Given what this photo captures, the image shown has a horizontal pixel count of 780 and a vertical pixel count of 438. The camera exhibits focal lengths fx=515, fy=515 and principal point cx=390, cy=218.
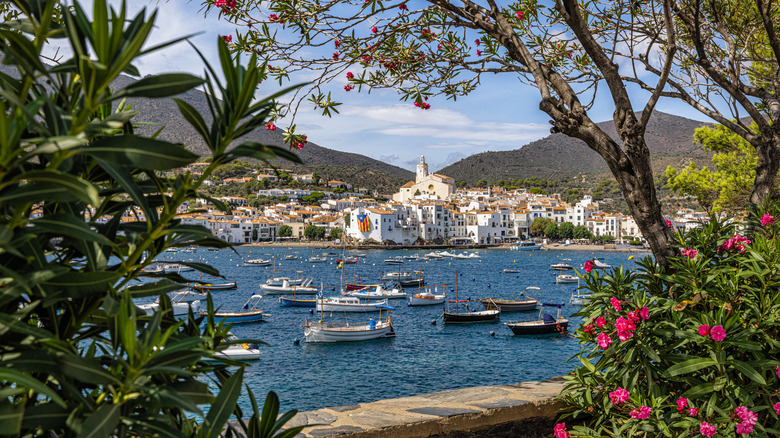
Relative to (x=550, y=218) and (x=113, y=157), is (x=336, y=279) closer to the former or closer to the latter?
(x=113, y=157)

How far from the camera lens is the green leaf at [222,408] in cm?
103

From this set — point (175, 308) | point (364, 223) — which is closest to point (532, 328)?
point (175, 308)

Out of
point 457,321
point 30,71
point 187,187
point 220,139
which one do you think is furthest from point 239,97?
point 457,321

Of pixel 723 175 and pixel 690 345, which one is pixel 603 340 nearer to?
pixel 690 345

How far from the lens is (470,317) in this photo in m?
28.1

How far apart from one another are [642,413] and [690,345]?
19.6 inches

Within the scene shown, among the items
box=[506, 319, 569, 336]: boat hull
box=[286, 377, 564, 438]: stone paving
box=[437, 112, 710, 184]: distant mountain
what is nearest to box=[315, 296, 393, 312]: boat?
box=[506, 319, 569, 336]: boat hull

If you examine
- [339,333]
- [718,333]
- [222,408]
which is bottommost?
[339,333]

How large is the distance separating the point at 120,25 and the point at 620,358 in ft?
10.0

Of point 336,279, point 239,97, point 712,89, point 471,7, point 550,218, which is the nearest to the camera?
point 239,97

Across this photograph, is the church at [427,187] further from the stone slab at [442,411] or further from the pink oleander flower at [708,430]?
the pink oleander flower at [708,430]

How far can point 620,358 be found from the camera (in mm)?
3016

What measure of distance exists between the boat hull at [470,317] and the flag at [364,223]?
59.5 metres

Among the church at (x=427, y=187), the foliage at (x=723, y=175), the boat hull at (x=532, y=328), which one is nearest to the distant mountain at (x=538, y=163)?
the church at (x=427, y=187)
